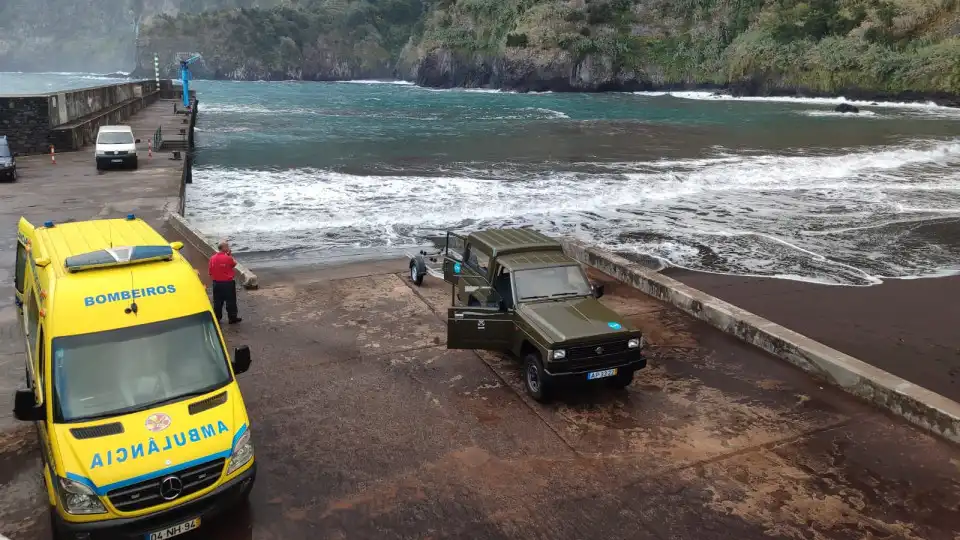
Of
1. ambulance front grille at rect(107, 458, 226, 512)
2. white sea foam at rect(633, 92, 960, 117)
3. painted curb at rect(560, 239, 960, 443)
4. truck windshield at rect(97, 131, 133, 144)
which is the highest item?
white sea foam at rect(633, 92, 960, 117)

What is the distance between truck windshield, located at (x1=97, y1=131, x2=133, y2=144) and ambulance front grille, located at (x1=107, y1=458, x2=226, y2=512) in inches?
1061

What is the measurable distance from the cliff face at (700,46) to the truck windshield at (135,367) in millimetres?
92614

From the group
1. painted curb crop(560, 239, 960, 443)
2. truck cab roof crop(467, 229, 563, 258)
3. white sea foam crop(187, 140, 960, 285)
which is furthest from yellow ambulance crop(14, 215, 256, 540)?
white sea foam crop(187, 140, 960, 285)

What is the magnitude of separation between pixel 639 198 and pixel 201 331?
23.1 metres

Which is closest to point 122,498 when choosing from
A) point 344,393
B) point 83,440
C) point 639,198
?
point 83,440

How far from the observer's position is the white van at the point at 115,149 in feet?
91.0

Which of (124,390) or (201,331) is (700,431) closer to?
(201,331)

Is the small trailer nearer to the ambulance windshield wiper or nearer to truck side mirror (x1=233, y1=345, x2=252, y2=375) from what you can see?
truck side mirror (x1=233, y1=345, x2=252, y2=375)

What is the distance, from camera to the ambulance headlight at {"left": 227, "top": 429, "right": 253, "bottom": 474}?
6.03m

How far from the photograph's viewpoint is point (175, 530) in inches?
226

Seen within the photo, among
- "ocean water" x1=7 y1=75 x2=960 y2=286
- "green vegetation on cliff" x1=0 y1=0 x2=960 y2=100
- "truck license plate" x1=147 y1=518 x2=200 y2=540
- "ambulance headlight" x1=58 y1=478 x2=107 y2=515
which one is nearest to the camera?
"ambulance headlight" x1=58 y1=478 x2=107 y2=515

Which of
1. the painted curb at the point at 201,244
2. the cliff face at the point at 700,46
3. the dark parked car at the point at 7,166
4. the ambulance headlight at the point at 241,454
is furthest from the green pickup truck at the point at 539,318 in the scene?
the cliff face at the point at 700,46

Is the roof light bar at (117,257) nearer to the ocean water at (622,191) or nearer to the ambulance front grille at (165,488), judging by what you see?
the ambulance front grille at (165,488)

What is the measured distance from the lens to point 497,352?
1054 cm
